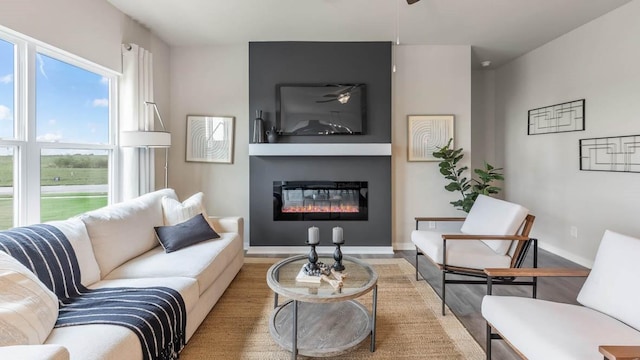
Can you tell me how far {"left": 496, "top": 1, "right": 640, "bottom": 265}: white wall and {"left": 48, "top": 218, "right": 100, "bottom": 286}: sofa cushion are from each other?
15.8 ft

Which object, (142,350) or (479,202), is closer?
(142,350)

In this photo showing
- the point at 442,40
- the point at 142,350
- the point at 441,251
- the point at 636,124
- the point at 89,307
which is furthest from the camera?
the point at 442,40

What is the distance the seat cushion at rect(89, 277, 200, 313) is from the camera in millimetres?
1911

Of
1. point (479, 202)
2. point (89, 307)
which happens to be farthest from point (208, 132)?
point (479, 202)

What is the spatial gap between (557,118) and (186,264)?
4.71m

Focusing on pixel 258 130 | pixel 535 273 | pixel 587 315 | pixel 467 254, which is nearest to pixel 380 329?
pixel 467 254

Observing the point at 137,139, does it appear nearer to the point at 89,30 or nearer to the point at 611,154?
the point at 89,30

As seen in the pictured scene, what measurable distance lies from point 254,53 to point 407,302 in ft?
11.5

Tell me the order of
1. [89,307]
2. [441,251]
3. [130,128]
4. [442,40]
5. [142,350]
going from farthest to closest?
1. [442,40]
2. [130,128]
3. [441,251]
4. [89,307]
5. [142,350]

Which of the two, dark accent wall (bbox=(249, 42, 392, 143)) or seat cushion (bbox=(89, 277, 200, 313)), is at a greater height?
dark accent wall (bbox=(249, 42, 392, 143))

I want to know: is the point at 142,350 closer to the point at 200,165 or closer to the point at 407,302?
the point at 407,302

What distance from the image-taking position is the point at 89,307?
1628mm

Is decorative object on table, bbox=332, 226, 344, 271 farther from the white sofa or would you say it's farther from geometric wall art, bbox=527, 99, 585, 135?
geometric wall art, bbox=527, 99, 585, 135

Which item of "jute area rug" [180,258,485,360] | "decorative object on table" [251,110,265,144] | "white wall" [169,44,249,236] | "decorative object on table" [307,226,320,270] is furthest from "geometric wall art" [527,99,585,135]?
"white wall" [169,44,249,236]
